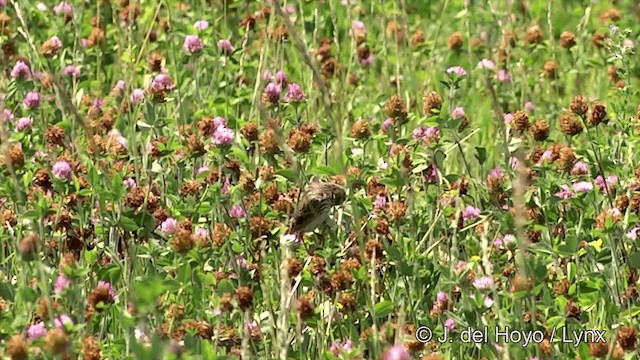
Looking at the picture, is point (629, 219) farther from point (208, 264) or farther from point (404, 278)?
point (208, 264)

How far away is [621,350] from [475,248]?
81 cm

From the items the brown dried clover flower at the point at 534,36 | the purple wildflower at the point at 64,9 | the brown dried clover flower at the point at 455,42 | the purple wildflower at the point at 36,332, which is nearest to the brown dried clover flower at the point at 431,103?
the purple wildflower at the point at 36,332

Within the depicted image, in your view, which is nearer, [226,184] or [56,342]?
[56,342]

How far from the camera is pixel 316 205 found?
3.24 m

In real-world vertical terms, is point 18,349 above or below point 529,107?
above

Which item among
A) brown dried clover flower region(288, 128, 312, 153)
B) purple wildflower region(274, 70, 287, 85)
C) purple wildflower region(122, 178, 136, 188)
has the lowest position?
purple wildflower region(274, 70, 287, 85)

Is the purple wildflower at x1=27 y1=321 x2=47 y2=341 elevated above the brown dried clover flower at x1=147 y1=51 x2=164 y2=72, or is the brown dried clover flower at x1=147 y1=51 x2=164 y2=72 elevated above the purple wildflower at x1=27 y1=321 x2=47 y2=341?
the purple wildflower at x1=27 y1=321 x2=47 y2=341

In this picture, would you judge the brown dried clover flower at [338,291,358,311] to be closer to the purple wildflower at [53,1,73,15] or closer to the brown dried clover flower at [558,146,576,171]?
the brown dried clover flower at [558,146,576,171]

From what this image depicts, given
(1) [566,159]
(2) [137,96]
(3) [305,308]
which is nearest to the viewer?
(3) [305,308]

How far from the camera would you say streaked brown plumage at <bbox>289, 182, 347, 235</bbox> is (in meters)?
3.21

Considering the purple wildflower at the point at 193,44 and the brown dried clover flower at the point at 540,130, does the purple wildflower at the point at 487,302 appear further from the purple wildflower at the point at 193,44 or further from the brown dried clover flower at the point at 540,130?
the purple wildflower at the point at 193,44

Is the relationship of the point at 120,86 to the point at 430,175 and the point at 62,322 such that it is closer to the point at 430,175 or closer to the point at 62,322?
the point at 430,175

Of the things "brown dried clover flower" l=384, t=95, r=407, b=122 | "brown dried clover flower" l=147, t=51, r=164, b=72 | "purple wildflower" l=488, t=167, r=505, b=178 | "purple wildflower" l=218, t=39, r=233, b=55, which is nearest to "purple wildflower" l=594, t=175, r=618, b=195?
"purple wildflower" l=488, t=167, r=505, b=178

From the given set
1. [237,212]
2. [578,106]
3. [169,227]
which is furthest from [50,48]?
[578,106]
